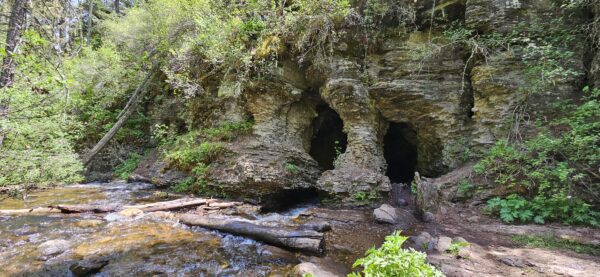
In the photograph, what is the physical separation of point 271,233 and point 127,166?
37.7 feet

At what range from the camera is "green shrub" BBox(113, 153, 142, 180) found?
12711mm

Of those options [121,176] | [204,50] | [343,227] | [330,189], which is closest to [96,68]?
[121,176]

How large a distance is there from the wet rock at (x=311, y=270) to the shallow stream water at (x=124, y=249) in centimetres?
33

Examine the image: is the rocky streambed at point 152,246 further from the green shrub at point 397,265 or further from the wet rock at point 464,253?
the green shrub at point 397,265

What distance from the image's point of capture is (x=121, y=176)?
12.5 metres

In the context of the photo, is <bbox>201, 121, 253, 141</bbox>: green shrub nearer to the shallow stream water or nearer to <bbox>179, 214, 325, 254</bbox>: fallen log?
the shallow stream water

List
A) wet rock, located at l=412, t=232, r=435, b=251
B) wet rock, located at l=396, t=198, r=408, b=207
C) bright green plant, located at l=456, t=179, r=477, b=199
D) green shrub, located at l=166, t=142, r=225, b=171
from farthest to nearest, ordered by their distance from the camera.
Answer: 1. green shrub, located at l=166, t=142, r=225, b=171
2. wet rock, located at l=396, t=198, r=408, b=207
3. bright green plant, located at l=456, t=179, r=477, b=199
4. wet rock, located at l=412, t=232, r=435, b=251

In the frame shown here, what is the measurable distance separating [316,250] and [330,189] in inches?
150

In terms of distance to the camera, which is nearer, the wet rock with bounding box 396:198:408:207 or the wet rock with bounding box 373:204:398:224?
the wet rock with bounding box 373:204:398:224

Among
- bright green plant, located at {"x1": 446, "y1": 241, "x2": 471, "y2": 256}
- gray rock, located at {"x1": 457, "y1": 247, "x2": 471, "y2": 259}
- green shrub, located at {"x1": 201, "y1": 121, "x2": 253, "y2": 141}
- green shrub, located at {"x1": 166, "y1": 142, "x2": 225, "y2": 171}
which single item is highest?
green shrub, located at {"x1": 201, "y1": 121, "x2": 253, "y2": 141}

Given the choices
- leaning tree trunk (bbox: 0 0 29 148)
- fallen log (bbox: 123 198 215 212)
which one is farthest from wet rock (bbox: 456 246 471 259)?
leaning tree trunk (bbox: 0 0 29 148)

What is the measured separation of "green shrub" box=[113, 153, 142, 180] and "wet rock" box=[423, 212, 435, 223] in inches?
472

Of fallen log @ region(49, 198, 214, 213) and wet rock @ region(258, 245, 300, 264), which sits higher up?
fallen log @ region(49, 198, 214, 213)

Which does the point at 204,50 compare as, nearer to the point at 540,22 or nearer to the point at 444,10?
the point at 444,10
